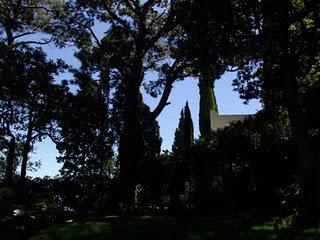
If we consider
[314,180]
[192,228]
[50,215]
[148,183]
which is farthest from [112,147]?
[192,228]

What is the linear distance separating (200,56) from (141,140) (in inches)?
394

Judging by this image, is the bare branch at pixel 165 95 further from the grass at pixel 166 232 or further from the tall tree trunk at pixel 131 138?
the grass at pixel 166 232

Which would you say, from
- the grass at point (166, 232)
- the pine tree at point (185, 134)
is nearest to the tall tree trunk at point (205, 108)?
the pine tree at point (185, 134)

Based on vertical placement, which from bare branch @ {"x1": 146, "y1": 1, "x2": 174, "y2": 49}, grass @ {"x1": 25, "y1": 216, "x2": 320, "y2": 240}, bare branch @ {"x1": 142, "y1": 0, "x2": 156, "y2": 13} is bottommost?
grass @ {"x1": 25, "y1": 216, "x2": 320, "y2": 240}

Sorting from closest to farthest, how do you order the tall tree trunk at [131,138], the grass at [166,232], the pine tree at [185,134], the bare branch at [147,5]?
the grass at [166,232], the tall tree trunk at [131,138], the pine tree at [185,134], the bare branch at [147,5]

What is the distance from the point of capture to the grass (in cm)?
884

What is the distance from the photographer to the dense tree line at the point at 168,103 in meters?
18.1

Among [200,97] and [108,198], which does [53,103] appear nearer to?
[108,198]

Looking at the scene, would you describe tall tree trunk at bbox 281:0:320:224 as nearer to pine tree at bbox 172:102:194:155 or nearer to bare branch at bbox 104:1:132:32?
pine tree at bbox 172:102:194:155

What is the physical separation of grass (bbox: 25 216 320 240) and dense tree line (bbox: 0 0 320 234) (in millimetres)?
6316

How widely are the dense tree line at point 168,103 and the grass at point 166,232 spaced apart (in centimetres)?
632

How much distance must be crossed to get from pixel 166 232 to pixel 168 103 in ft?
64.7

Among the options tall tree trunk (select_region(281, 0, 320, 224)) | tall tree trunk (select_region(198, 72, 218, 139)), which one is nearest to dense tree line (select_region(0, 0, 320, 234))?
tall tree trunk (select_region(281, 0, 320, 224))

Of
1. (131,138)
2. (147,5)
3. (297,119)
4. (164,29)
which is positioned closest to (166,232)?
(297,119)
